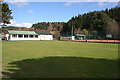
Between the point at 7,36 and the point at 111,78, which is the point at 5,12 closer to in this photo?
the point at 7,36

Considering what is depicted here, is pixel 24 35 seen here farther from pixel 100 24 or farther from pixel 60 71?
pixel 60 71

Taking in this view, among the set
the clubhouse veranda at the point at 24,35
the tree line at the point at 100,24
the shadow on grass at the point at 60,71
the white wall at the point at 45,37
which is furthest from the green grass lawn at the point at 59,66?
the white wall at the point at 45,37

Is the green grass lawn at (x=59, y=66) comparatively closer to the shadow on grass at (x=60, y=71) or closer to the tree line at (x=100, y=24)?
the shadow on grass at (x=60, y=71)

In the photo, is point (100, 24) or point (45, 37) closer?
point (45, 37)

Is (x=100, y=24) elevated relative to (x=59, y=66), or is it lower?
elevated

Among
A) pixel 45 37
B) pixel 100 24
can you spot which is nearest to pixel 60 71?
pixel 45 37

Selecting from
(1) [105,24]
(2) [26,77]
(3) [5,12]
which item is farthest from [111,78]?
(1) [105,24]

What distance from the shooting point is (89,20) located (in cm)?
6612

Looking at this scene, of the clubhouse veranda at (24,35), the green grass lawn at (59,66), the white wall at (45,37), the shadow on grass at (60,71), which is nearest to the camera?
the shadow on grass at (60,71)

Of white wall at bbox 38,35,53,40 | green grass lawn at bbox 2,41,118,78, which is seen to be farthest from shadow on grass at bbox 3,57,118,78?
white wall at bbox 38,35,53,40

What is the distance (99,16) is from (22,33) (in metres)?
35.4

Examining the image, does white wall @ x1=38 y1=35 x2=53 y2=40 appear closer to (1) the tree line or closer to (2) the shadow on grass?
(1) the tree line

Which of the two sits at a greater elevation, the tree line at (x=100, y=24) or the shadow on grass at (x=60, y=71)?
the tree line at (x=100, y=24)

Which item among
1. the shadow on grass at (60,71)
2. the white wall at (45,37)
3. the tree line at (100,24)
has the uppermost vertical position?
the tree line at (100,24)
